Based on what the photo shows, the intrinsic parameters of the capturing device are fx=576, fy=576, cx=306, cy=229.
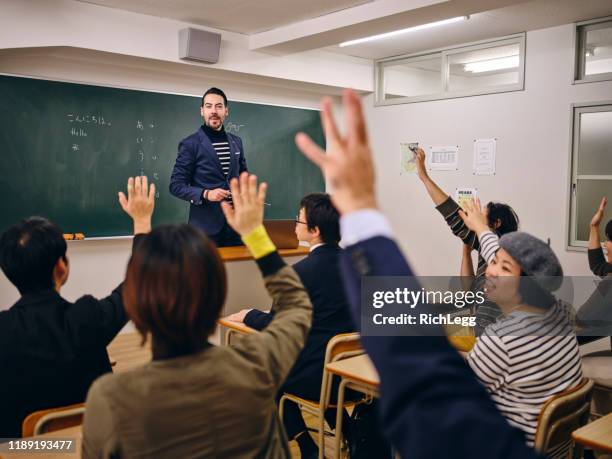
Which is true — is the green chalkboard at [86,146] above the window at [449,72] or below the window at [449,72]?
below

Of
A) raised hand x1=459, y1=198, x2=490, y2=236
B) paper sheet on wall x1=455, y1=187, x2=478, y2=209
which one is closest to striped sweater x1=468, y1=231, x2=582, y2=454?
raised hand x1=459, y1=198, x2=490, y2=236

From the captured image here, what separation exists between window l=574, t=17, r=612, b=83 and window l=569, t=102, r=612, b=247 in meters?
0.29

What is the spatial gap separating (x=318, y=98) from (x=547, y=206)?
2.93 metres

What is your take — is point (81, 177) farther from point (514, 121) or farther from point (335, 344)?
point (514, 121)

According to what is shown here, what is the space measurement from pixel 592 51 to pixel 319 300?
3995 mm

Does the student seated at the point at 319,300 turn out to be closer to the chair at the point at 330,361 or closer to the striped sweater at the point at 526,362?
the chair at the point at 330,361

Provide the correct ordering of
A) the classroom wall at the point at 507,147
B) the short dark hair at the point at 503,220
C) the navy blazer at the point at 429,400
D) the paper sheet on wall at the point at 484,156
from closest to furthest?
the navy blazer at the point at 429,400, the short dark hair at the point at 503,220, the classroom wall at the point at 507,147, the paper sheet on wall at the point at 484,156

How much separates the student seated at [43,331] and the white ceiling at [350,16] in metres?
3.25

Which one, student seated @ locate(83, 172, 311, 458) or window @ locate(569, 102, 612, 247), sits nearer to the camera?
student seated @ locate(83, 172, 311, 458)

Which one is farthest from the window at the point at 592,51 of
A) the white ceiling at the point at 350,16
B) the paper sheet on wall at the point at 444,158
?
the paper sheet on wall at the point at 444,158

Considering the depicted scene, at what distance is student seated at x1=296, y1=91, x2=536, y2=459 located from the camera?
554 mm

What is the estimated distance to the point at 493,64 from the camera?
627cm

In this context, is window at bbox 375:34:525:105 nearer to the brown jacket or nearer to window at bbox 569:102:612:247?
window at bbox 569:102:612:247

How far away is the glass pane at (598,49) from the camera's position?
4980 millimetres
